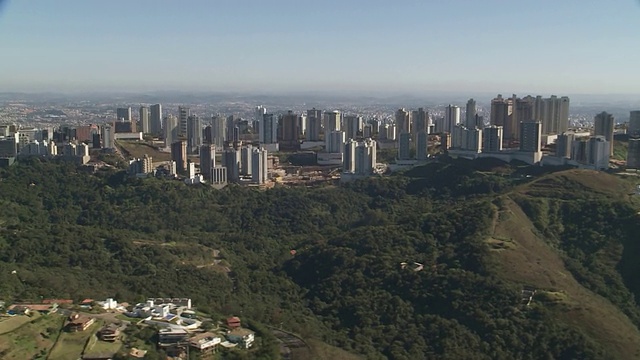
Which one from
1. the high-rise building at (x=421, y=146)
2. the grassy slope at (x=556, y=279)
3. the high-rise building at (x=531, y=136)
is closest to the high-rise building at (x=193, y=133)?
the high-rise building at (x=421, y=146)

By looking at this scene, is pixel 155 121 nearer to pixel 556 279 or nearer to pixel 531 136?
pixel 531 136

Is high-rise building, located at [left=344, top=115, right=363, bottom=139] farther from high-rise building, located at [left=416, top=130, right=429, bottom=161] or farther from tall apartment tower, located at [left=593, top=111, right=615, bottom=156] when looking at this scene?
tall apartment tower, located at [left=593, top=111, right=615, bottom=156]

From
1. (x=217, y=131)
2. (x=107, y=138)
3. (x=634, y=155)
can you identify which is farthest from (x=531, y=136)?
(x=107, y=138)

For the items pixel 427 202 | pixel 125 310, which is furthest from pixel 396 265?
pixel 427 202

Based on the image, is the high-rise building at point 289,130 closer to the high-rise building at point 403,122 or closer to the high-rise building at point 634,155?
the high-rise building at point 403,122

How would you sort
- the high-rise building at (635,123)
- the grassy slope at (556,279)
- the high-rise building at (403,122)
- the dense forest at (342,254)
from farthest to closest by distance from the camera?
the high-rise building at (403,122)
the high-rise building at (635,123)
the dense forest at (342,254)
the grassy slope at (556,279)

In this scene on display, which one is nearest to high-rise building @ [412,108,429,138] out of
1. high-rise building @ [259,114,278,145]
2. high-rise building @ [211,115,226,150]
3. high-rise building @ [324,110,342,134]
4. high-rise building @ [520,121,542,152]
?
high-rise building @ [324,110,342,134]
